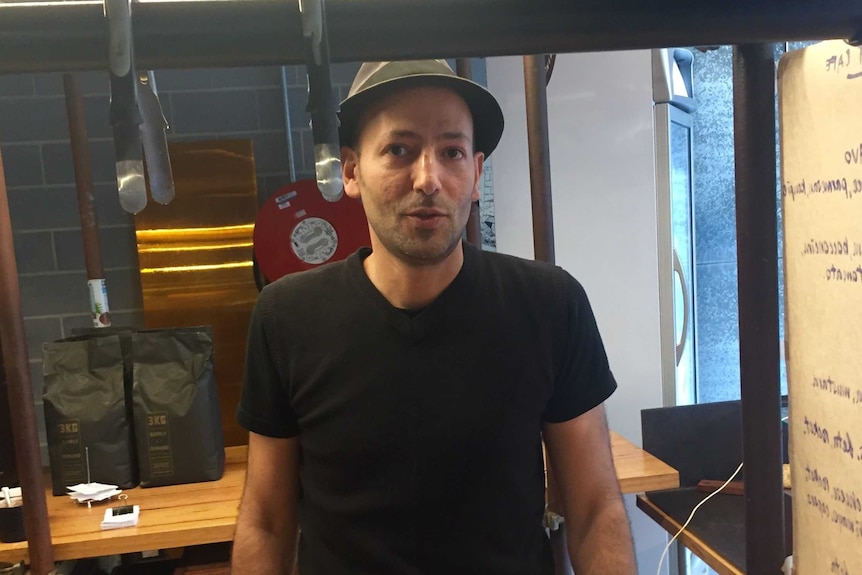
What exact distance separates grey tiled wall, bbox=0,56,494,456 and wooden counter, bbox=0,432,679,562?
960 millimetres

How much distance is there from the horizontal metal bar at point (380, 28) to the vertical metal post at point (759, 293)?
82mm

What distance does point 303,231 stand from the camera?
237cm

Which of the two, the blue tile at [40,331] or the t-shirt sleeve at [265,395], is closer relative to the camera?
the t-shirt sleeve at [265,395]

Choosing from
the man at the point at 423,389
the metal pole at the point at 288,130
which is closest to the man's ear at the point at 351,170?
the man at the point at 423,389

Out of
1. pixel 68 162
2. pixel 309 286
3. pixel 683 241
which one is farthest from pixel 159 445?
pixel 683 241

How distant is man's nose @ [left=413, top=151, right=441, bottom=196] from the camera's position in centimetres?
110

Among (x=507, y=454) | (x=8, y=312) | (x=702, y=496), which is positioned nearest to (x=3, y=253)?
(x=8, y=312)

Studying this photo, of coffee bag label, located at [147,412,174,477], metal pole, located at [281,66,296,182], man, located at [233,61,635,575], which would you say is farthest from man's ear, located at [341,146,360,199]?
metal pole, located at [281,66,296,182]

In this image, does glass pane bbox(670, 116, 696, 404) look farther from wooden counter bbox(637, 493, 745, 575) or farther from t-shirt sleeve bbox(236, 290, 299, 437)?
t-shirt sleeve bbox(236, 290, 299, 437)

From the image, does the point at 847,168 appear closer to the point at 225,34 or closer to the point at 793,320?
the point at 793,320

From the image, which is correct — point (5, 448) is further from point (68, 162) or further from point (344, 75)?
point (344, 75)

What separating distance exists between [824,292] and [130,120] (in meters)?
0.48

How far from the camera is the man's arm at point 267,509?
127 cm

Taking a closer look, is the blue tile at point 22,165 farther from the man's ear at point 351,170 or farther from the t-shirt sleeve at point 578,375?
the t-shirt sleeve at point 578,375
